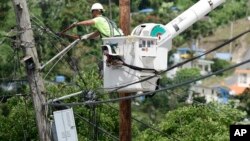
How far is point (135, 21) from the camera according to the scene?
261 feet

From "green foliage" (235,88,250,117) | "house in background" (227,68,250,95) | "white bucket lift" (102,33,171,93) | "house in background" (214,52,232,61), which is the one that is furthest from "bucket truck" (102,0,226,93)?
"house in background" (214,52,232,61)

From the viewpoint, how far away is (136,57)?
36.8ft

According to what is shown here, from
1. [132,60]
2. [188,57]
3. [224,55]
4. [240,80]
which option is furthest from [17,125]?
[224,55]

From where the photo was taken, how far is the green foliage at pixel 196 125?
2072cm

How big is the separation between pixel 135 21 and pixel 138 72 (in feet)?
225

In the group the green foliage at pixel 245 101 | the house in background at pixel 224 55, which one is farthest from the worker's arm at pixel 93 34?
the house in background at pixel 224 55

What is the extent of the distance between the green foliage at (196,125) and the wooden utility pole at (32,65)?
896 centimetres

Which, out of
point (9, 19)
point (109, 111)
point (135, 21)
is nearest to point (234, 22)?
point (135, 21)

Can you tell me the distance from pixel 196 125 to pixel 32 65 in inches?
399

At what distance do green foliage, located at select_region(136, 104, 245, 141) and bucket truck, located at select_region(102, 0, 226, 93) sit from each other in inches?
351

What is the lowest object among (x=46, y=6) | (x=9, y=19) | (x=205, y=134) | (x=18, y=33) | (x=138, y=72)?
(x=205, y=134)

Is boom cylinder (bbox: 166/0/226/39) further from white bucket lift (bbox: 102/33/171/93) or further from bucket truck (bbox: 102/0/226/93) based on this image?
white bucket lift (bbox: 102/33/171/93)

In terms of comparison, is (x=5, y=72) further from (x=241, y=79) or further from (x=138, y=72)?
(x=241, y=79)

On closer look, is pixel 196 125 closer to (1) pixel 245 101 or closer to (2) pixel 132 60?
(2) pixel 132 60
